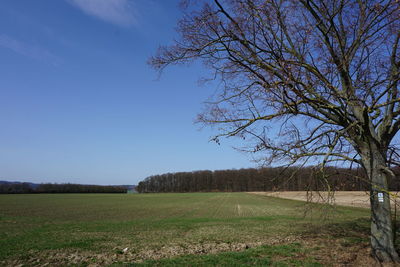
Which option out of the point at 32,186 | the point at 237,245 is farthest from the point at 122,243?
the point at 32,186

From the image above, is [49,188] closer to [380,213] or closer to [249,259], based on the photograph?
[249,259]

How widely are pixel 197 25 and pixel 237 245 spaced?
776 centimetres

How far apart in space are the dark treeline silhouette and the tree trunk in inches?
→ 5277

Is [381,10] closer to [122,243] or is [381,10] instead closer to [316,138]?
[316,138]

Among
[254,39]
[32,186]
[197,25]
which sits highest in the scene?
[197,25]

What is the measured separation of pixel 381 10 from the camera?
6211 mm

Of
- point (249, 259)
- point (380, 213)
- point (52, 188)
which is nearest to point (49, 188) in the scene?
point (52, 188)

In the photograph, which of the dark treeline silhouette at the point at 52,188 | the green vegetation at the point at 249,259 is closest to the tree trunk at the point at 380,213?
the green vegetation at the point at 249,259

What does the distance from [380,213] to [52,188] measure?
14287cm

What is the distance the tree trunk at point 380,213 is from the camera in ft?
22.8

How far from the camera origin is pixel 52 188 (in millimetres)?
127125

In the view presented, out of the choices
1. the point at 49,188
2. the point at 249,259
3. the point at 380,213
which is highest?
the point at 380,213

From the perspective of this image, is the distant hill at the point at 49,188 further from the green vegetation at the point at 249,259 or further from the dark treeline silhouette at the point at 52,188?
the green vegetation at the point at 249,259

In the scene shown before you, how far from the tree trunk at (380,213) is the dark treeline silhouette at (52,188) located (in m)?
134
